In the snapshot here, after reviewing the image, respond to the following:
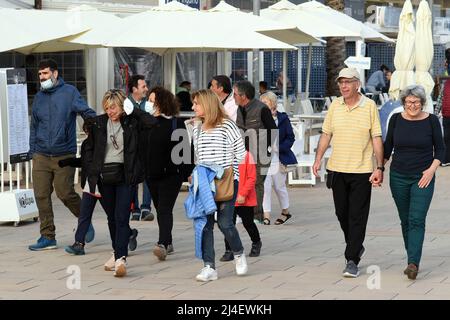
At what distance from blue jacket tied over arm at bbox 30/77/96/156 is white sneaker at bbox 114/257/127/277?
73.6 inches

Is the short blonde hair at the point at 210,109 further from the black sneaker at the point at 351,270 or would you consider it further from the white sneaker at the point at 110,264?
the black sneaker at the point at 351,270

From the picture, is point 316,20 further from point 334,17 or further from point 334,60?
point 334,60

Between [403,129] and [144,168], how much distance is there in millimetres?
2305

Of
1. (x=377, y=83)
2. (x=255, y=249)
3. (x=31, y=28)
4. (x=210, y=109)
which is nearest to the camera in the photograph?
(x=210, y=109)

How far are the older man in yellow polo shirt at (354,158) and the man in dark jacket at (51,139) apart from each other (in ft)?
8.52

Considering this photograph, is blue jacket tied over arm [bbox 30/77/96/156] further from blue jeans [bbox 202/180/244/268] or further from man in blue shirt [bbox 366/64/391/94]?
man in blue shirt [bbox 366/64/391/94]

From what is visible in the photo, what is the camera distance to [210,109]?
9.56m

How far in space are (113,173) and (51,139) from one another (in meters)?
1.50

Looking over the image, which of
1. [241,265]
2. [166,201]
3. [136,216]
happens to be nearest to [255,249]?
[166,201]

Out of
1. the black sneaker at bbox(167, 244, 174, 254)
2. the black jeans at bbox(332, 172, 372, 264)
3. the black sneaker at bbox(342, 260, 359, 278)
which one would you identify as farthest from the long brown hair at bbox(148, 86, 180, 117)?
the black sneaker at bbox(342, 260, 359, 278)

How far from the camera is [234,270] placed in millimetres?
10203

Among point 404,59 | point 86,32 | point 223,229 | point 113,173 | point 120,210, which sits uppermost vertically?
point 86,32
